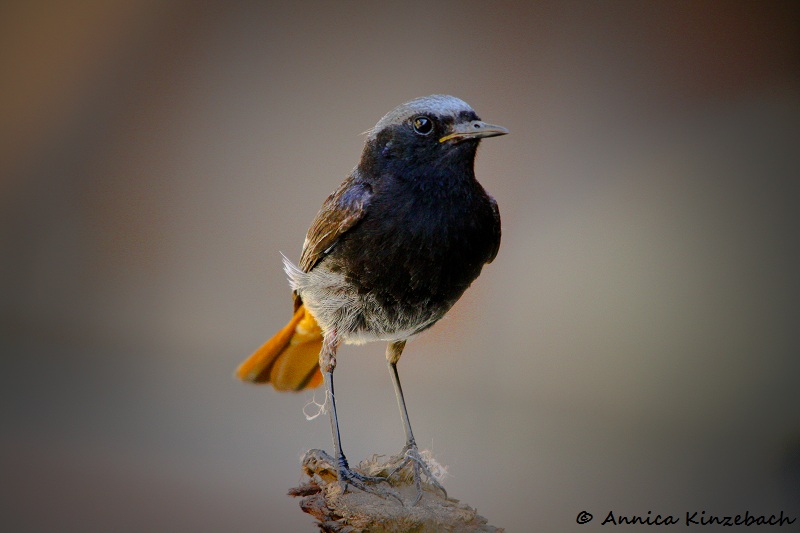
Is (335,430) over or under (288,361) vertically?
under

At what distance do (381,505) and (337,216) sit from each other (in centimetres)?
88

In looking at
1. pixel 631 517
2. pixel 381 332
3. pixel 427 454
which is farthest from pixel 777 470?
pixel 381 332

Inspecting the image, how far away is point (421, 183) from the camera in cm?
216

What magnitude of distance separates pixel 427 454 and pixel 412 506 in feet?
1.00

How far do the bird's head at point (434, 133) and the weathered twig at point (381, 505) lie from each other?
38.9 inches

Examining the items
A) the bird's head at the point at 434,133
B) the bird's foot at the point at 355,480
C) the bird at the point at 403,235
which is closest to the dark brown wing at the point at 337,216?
the bird at the point at 403,235

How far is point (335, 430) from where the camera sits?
7.79ft

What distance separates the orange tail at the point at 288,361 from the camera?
9.28ft

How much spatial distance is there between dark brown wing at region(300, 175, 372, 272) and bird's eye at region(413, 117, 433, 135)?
0.24m

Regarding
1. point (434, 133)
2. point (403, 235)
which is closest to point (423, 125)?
point (434, 133)

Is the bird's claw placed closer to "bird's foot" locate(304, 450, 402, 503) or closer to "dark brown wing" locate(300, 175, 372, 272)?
"bird's foot" locate(304, 450, 402, 503)

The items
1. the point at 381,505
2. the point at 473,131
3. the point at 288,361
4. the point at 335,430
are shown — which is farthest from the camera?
the point at 288,361

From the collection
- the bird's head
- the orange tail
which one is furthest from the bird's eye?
the orange tail

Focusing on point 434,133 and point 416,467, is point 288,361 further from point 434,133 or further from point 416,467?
point 434,133
